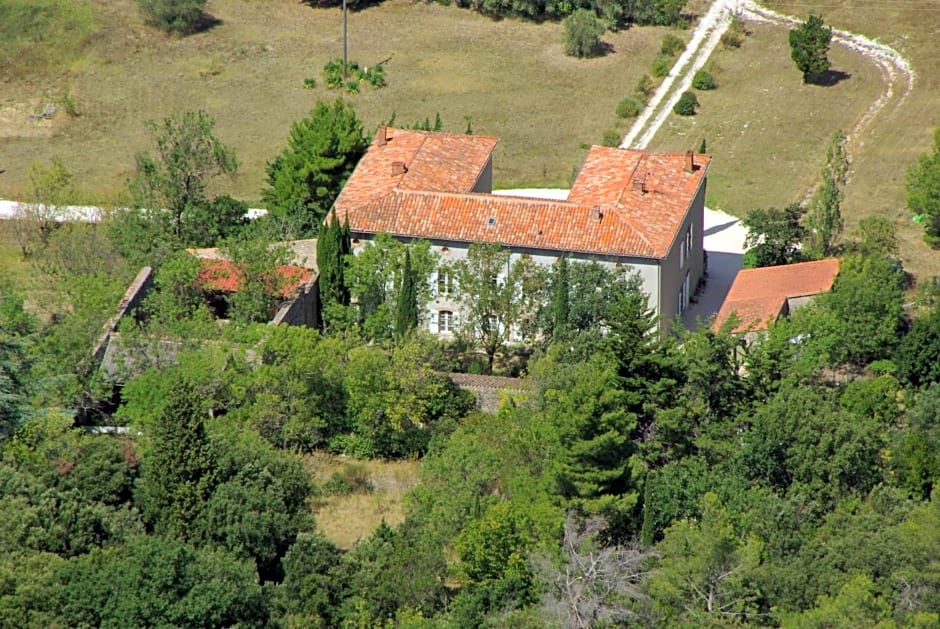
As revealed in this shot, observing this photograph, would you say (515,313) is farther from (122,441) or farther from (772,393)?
(122,441)

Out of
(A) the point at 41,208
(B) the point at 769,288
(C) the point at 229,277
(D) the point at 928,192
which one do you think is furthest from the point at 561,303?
(A) the point at 41,208

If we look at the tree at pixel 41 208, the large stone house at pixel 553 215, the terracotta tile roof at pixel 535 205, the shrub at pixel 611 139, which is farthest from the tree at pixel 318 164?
the shrub at pixel 611 139

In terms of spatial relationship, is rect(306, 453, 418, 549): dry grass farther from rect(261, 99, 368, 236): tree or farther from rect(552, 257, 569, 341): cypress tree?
rect(261, 99, 368, 236): tree

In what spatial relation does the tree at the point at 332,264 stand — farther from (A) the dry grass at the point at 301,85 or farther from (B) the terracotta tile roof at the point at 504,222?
(A) the dry grass at the point at 301,85

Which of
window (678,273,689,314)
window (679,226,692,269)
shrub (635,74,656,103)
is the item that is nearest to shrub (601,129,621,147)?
shrub (635,74,656,103)

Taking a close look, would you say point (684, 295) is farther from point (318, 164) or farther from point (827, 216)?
point (318, 164)
